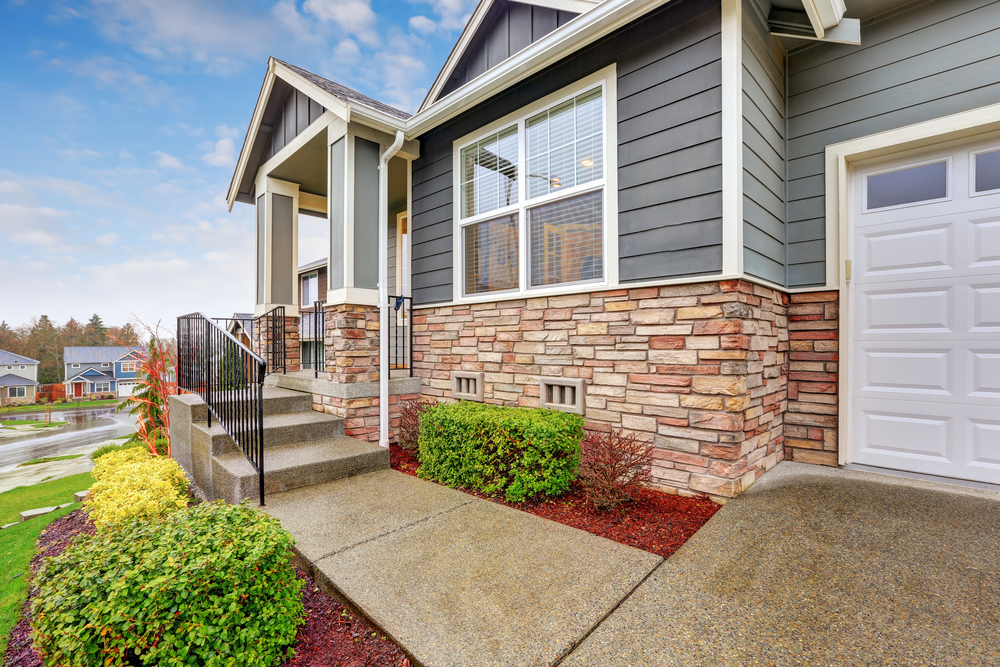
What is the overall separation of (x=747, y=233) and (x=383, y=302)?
349cm

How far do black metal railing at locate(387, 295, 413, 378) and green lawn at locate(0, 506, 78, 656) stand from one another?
318 centimetres

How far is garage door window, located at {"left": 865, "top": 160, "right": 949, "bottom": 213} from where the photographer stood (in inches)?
123

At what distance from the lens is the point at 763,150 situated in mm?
3213

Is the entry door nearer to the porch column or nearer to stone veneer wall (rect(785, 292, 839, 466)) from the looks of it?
stone veneer wall (rect(785, 292, 839, 466))

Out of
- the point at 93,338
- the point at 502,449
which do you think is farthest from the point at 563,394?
the point at 93,338

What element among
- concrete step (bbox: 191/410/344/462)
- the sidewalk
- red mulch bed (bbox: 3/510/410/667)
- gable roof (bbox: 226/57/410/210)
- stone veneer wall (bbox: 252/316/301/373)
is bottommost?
red mulch bed (bbox: 3/510/410/667)

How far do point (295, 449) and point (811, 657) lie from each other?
12.5ft

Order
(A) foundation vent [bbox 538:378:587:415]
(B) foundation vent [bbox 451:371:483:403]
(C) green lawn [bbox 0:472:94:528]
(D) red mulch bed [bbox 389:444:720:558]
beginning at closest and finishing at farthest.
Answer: (D) red mulch bed [bbox 389:444:720:558] → (A) foundation vent [bbox 538:378:587:415] → (B) foundation vent [bbox 451:371:483:403] → (C) green lawn [bbox 0:472:94:528]

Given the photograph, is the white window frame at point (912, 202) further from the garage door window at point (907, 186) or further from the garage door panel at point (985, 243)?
the garage door panel at point (985, 243)

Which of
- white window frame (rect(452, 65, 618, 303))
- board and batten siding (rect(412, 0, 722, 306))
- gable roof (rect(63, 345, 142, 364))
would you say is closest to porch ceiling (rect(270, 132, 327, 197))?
white window frame (rect(452, 65, 618, 303))

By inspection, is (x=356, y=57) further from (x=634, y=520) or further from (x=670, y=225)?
(x=634, y=520)

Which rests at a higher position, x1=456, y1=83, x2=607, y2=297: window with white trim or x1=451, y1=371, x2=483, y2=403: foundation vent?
x1=456, y1=83, x2=607, y2=297: window with white trim

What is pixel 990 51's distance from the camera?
2.89m

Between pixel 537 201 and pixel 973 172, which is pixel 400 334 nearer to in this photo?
pixel 537 201
